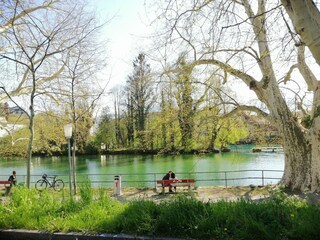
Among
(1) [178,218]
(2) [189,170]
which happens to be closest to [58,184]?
(2) [189,170]

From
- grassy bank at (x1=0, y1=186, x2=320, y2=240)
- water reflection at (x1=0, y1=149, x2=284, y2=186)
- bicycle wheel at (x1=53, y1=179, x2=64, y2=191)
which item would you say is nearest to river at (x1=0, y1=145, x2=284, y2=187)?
water reflection at (x1=0, y1=149, x2=284, y2=186)

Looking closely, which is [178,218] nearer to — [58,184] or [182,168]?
[58,184]

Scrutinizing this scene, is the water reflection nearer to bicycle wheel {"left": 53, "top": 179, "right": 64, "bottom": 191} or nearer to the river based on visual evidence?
the river

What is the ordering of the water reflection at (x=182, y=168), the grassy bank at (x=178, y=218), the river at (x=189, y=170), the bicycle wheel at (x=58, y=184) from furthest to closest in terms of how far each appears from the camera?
1. the water reflection at (x=182, y=168)
2. the river at (x=189, y=170)
3. the bicycle wheel at (x=58, y=184)
4. the grassy bank at (x=178, y=218)

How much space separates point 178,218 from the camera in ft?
14.9

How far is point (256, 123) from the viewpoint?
1956 cm

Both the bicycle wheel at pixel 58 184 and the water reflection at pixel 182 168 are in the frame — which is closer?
the bicycle wheel at pixel 58 184

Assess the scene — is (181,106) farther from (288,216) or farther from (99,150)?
(99,150)

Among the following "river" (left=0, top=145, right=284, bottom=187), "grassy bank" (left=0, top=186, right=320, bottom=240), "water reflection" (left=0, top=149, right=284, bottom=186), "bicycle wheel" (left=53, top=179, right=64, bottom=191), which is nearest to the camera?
"grassy bank" (left=0, top=186, right=320, bottom=240)

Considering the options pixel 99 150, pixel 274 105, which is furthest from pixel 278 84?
pixel 99 150

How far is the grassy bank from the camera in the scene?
4133 millimetres

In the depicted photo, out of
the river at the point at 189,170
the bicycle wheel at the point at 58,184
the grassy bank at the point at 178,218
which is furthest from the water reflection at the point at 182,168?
the grassy bank at the point at 178,218

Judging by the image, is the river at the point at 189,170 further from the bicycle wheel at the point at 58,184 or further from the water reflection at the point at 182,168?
the bicycle wheel at the point at 58,184

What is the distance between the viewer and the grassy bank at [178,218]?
4133 mm
